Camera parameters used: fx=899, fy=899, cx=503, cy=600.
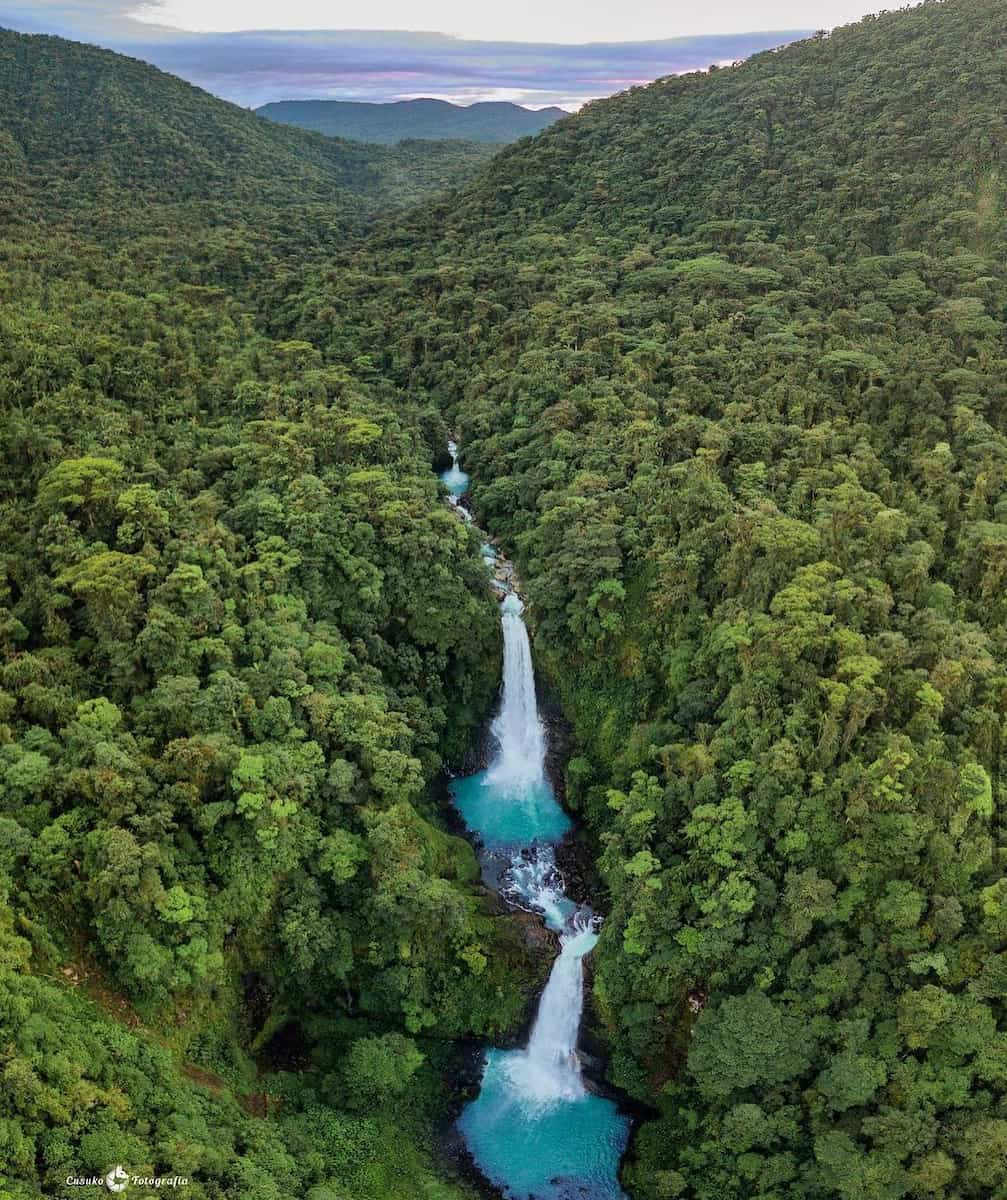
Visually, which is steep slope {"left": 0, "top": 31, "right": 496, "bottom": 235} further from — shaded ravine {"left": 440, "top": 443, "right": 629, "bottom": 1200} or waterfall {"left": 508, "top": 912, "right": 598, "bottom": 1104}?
waterfall {"left": 508, "top": 912, "right": 598, "bottom": 1104}

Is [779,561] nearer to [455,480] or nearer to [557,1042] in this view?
[557,1042]

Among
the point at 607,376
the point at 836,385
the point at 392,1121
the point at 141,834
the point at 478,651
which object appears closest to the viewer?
the point at 141,834

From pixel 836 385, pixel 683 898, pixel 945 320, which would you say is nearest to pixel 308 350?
pixel 836 385

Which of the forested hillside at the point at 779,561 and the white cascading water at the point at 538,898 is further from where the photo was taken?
the white cascading water at the point at 538,898

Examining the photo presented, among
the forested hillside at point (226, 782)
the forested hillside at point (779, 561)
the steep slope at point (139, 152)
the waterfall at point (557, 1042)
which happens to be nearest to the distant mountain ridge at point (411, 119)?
the steep slope at point (139, 152)

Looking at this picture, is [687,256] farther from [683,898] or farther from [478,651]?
[683,898]

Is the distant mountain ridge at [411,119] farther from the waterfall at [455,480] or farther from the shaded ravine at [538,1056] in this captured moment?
the shaded ravine at [538,1056]

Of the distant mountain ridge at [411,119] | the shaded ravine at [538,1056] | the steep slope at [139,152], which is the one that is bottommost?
the shaded ravine at [538,1056]
